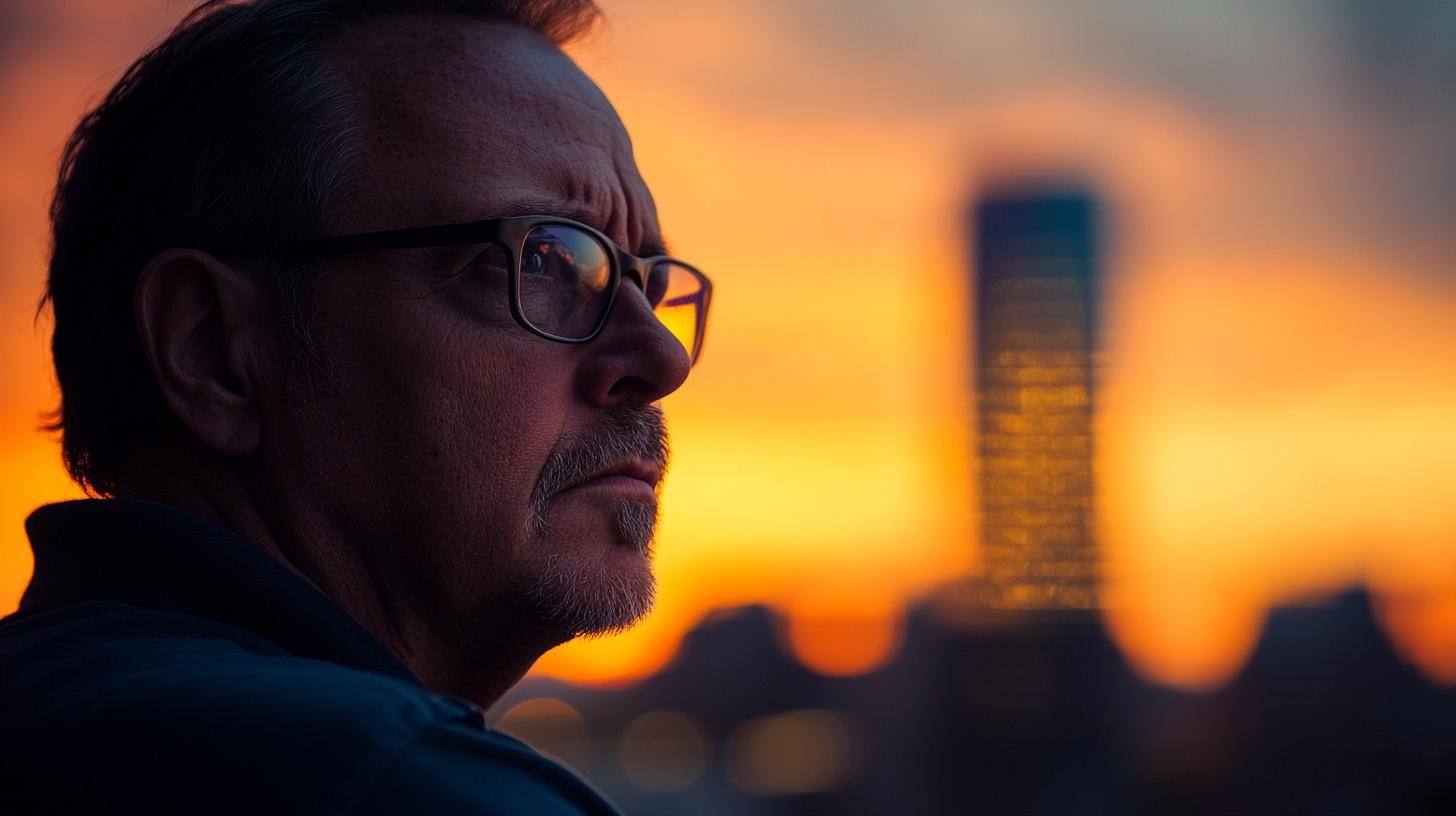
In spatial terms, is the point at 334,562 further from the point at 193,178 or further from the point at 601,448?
the point at 193,178

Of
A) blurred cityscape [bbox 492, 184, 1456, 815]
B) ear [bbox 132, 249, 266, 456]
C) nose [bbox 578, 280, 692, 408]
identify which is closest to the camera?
ear [bbox 132, 249, 266, 456]

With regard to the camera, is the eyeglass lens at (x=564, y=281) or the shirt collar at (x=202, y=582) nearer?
the shirt collar at (x=202, y=582)

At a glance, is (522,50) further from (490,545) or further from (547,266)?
(490,545)

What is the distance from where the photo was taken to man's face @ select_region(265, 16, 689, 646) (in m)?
1.66

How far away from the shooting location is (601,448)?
172cm

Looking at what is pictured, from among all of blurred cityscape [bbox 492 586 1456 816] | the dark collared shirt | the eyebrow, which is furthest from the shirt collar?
blurred cityscape [bbox 492 586 1456 816]

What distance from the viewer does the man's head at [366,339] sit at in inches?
65.2

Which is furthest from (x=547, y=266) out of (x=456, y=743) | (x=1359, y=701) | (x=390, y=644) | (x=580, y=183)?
(x=1359, y=701)

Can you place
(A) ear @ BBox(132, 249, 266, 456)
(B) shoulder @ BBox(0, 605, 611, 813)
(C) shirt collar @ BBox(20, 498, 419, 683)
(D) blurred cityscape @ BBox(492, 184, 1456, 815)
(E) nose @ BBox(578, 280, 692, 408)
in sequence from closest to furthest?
(B) shoulder @ BBox(0, 605, 611, 813) → (C) shirt collar @ BBox(20, 498, 419, 683) → (A) ear @ BBox(132, 249, 266, 456) → (E) nose @ BBox(578, 280, 692, 408) → (D) blurred cityscape @ BBox(492, 184, 1456, 815)

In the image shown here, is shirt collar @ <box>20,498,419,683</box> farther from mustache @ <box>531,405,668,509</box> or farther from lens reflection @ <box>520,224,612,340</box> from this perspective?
lens reflection @ <box>520,224,612,340</box>

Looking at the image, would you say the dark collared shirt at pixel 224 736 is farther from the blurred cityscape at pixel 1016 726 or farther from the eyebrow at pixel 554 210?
the blurred cityscape at pixel 1016 726

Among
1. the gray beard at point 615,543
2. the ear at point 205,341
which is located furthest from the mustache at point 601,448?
the ear at point 205,341

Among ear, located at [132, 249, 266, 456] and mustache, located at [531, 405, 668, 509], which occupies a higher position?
ear, located at [132, 249, 266, 456]

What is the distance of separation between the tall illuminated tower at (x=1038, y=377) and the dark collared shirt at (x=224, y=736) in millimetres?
99906
